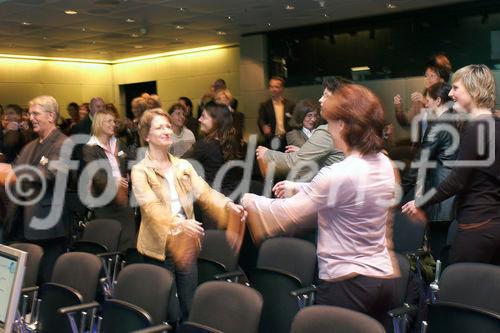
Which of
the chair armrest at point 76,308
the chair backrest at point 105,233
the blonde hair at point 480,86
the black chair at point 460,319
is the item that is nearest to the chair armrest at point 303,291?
the black chair at point 460,319

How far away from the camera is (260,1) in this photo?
315 inches

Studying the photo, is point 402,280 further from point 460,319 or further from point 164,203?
point 164,203

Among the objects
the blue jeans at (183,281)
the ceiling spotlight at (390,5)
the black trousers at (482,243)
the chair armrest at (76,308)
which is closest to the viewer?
the chair armrest at (76,308)

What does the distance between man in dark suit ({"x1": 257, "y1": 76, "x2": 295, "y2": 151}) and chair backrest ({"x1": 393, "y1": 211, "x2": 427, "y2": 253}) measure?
9.45ft

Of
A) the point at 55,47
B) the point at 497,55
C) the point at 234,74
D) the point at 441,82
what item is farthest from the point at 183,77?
the point at 441,82

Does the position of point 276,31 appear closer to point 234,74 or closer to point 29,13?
point 234,74

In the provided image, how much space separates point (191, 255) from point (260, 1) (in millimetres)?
5224

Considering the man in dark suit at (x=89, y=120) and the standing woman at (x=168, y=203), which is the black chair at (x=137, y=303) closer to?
the standing woman at (x=168, y=203)

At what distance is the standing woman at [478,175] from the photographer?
3061mm

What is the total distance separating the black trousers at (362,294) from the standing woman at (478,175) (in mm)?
917

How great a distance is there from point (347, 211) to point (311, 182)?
181 millimetres

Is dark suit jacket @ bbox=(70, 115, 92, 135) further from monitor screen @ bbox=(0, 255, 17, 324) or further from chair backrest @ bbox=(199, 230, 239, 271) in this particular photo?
monitor screen @ bbox=(0, 255, 17, 324)

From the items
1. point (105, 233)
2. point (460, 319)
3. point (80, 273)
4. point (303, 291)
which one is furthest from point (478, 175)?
point (105, 233)

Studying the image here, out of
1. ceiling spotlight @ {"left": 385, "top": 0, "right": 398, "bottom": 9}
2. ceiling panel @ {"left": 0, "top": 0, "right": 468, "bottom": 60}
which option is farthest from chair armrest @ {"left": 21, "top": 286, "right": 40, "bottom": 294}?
ceiling spotlight @ {"left": 385, "top": 0, "right": 398, "bottom": 9}
